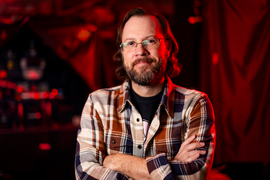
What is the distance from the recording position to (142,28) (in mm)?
1780

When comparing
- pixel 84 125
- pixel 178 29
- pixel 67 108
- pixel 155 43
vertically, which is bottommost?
pixel 67 108

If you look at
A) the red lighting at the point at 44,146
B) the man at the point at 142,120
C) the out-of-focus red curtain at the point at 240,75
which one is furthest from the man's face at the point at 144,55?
the red lighting at the point at 44,146

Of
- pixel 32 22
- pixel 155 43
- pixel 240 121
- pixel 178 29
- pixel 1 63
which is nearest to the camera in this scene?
pixel 155 43

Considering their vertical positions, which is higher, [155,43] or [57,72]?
[155,43]

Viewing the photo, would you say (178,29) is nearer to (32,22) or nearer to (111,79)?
(111,79)

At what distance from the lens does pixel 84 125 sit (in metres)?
1.78

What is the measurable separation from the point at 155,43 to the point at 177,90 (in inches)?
17.2

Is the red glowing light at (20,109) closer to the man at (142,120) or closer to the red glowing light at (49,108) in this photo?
the red glowing light at (49,108)

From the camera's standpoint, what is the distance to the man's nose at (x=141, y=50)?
170 centimetres

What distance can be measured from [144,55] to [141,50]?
5 centimetres

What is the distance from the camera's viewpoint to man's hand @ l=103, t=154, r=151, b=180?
151 cm

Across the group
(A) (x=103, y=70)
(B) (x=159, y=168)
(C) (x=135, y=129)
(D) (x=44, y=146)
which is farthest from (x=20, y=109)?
(B) (x=159, y=168)

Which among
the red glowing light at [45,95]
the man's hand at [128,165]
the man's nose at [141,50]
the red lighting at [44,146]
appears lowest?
the red lighting at [44,146]

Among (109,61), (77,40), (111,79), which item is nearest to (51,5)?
(77,40)
